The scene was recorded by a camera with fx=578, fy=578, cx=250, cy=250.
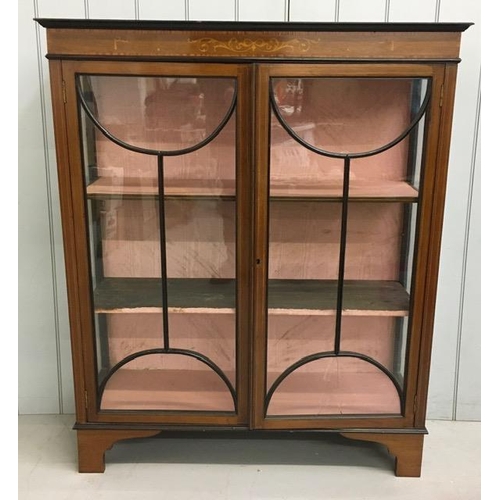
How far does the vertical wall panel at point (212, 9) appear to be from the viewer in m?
1.43

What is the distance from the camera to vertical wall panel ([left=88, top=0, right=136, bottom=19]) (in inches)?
56.4

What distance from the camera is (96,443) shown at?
138 cm

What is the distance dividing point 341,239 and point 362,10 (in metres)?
Answer: 0.59

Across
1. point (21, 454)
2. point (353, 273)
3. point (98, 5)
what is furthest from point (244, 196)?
point (21, 454)

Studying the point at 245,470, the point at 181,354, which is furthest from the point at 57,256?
the point at 245,470

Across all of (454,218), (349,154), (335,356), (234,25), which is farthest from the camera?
(454,218)

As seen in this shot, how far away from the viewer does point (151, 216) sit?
1.30m

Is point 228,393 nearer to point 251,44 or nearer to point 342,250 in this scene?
point 342,250

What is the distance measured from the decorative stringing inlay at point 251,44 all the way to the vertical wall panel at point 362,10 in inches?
13.2

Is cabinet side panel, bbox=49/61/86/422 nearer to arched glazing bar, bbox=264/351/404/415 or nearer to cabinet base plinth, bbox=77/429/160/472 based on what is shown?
cabinet base plinth, bbox=77/429/160/472

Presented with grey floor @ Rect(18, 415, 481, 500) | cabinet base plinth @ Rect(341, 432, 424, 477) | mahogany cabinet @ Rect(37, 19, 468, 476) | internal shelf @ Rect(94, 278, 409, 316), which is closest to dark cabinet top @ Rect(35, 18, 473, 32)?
mahogany cabinet @ Rect(37, 19, 468, 476)

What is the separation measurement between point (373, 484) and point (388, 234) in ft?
1.94

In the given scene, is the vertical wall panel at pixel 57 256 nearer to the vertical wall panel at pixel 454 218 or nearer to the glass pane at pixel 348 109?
the glass pane at pixel 348 109

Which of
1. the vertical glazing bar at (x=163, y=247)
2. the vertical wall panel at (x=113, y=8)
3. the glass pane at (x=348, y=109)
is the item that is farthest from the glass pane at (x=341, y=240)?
the vertical wall panel at (x=113, y=8)
